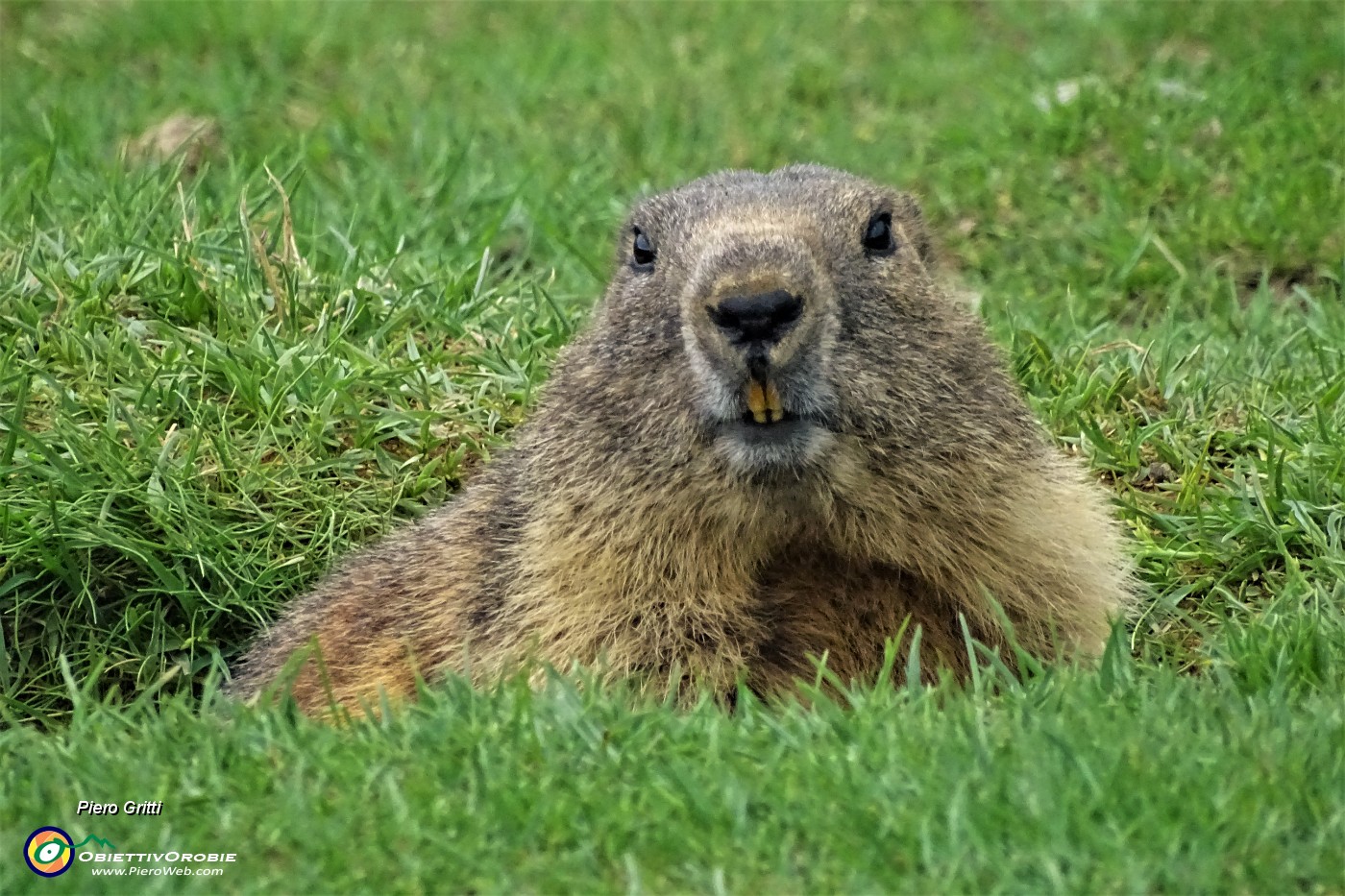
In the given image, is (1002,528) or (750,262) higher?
(750,262)

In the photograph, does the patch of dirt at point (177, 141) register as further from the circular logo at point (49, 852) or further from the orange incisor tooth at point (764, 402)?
the circular logo at point (49, 852)

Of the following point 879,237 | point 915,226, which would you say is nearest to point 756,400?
point 879,237

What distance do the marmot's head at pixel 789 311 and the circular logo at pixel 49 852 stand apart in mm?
1541

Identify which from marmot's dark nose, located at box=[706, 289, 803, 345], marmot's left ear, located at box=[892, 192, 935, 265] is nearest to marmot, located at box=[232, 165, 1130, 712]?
marmot's dark nose, located at box=[706, 289, 803, 345]

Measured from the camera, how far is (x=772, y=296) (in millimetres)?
3758

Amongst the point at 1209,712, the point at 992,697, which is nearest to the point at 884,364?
the point at 992,697

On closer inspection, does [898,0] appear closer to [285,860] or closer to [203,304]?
[203,304]

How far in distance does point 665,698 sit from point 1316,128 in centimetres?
505

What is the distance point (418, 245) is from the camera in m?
7.06

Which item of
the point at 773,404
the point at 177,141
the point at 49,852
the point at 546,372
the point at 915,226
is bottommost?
the point at 49,852

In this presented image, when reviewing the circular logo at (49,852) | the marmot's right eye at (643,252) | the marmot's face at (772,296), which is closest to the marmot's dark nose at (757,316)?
the marmot's face at (772,296)

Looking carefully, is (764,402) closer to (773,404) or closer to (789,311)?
(773,404)

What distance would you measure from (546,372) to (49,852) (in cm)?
295

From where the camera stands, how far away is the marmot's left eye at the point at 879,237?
4.50 metres
